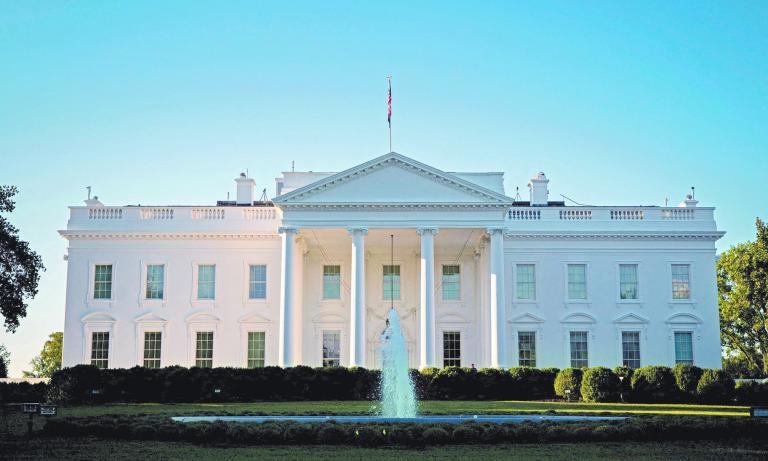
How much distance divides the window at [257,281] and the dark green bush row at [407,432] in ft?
74.5

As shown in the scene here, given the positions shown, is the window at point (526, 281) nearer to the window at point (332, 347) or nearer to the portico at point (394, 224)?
the portico at point (394, 224)

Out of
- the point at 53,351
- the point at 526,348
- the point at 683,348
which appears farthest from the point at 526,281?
the point at 53,351

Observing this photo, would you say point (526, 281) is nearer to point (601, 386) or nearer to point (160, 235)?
point (601, 386)

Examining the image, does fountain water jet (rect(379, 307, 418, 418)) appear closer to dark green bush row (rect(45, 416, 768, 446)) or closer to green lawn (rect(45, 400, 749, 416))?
green lawn (rect(45, 400, 749, 416))

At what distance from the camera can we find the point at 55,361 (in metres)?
78.2

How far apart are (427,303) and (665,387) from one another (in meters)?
10.5

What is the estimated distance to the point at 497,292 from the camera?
37375mm

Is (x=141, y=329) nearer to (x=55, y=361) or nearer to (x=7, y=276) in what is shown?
(x=7, y=276)

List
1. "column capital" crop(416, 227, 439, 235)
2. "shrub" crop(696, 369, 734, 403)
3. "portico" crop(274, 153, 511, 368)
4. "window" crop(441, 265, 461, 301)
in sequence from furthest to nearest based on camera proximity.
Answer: "window" crop(441, 265, 461, 301) → "column capital" crop(416, 227, 439, 235) → "portico" crop(274, 153, 511, 368) → "shrub" crop(696, 369, 734, 403)

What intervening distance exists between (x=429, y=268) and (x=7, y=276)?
17778 millimetres

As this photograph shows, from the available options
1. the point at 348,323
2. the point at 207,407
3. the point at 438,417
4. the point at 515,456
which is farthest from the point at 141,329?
the point at 515,456

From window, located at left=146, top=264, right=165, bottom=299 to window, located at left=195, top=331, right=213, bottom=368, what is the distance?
2.81 meters

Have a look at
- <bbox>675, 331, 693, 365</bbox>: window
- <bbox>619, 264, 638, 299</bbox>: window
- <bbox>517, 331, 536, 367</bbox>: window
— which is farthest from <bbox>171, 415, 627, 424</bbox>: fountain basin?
<bbox>675, 331, 693, 365</bbox>: window

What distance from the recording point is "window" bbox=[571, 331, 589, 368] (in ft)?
135
